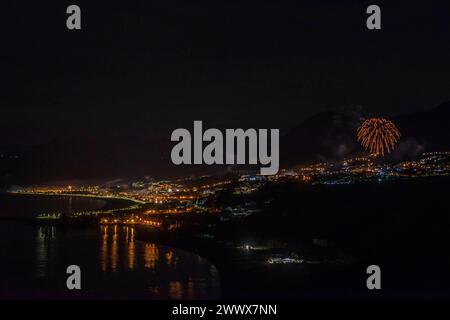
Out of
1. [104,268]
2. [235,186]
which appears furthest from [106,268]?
[235,186]

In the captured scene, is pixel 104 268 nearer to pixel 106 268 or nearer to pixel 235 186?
pixel 106 268

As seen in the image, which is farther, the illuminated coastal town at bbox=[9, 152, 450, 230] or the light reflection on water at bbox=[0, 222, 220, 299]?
the illuminated coastal town at bbox=[9, 152, 450, 230]

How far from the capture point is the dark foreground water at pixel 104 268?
38.2 feet

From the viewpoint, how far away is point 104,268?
1414cm

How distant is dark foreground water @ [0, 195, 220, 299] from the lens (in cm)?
1163

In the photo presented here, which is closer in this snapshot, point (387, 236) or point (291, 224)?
point (387, 236)

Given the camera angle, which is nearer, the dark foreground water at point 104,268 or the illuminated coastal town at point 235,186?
the dark foreground water at point 104,268

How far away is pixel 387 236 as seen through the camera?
17406 mm

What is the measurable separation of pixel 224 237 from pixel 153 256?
2.68 meters

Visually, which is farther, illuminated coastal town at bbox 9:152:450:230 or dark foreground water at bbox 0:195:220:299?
illuminated coastal town at bbox 9:152:450:230
